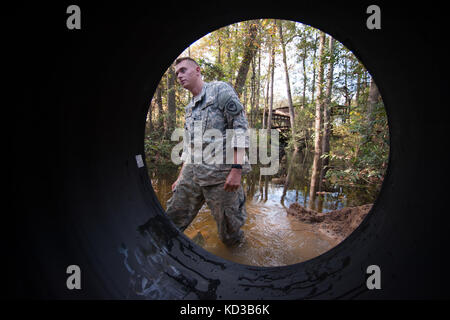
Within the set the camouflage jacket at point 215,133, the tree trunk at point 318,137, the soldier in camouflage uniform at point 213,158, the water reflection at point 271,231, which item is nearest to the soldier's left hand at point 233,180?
the soldier in camouflage uniform at point 213,158

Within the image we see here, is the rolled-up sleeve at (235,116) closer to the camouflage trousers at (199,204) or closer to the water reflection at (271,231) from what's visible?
the camouflage trousers at (199,204)

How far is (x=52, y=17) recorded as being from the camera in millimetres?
789

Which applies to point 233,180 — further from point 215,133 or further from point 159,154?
point 159,154

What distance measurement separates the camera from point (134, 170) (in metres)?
1.66

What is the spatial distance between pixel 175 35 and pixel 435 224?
1.77 metres

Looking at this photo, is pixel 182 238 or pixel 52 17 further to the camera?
pixel 182 238

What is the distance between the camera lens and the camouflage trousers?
2.38 meters

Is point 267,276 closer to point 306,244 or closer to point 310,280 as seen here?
point 310,280

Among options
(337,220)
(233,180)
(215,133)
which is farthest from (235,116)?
(337,220)

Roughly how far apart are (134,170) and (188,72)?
4.41 feet

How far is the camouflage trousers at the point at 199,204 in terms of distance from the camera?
2.38 m

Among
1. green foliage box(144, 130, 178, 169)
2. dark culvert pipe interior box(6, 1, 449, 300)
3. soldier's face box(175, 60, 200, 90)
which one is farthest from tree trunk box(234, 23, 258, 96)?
dark culvert pipe interior box(6, 1, 449, 300)

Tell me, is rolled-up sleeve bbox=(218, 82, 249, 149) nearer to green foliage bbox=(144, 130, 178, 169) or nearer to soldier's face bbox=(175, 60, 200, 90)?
soldier's face bbox=(175, 60, 200, 90)
